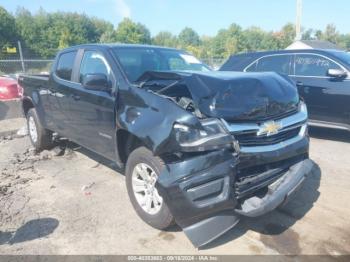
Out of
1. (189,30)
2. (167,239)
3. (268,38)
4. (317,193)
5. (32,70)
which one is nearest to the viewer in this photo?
(167,239)

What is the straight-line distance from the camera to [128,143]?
4254 mm

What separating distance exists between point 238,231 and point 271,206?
0.58m

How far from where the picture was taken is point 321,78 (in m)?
7.38

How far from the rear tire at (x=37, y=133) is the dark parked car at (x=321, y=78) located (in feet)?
15.2

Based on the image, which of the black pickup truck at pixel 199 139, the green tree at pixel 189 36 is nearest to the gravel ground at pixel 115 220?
the black pickup truck at pixel 199 139

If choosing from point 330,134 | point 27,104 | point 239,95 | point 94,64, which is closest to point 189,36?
point 330,134

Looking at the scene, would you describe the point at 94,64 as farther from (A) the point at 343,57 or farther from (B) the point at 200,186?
(A) the point at 343,57

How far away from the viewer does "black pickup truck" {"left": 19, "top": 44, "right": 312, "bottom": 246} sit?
3.23 metres

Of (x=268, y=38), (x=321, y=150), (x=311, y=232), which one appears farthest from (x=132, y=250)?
(x=268, y=38)

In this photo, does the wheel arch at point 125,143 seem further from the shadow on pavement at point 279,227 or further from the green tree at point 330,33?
the green tree at point 330,33

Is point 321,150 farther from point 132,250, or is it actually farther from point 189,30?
point 189,30

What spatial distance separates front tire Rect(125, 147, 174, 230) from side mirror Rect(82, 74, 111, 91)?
3.16 feet

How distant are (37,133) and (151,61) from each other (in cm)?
314

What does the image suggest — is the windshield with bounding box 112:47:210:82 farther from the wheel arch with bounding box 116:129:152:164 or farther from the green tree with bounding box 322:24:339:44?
the green tree with bounding box 322:24:339:44
